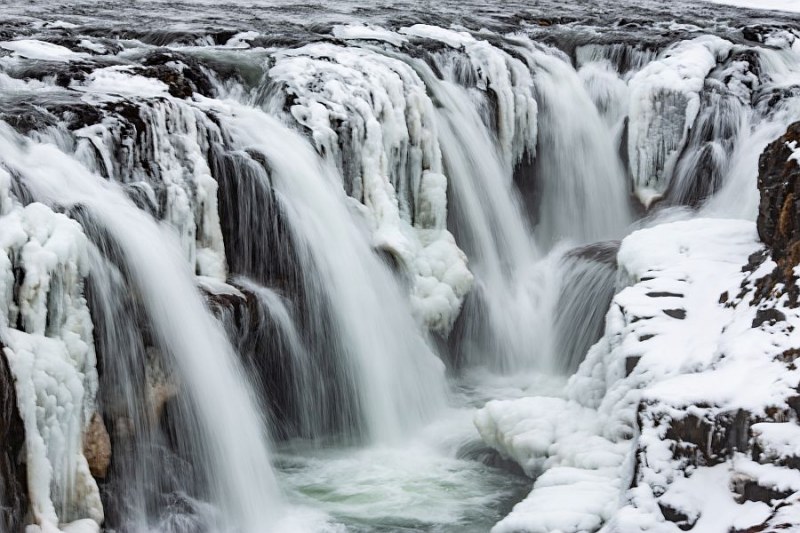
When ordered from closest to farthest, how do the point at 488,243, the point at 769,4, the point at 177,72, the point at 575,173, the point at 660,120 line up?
the point at 177,72 → the point at 488,243 → the point at 660,120 → the point at 575,173 → the point at 769,4

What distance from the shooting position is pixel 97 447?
16.4 feet

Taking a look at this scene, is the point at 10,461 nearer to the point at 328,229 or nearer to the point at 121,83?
the point at 328,229

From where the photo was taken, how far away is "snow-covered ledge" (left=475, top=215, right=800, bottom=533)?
172 inches

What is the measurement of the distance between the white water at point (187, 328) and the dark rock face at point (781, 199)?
3.01 metres

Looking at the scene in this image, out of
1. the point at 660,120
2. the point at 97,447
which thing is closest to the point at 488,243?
the point at 660,120

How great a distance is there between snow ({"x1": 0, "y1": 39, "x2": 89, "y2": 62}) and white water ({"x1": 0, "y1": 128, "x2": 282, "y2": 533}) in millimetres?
2478

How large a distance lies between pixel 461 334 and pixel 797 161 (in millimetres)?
3137

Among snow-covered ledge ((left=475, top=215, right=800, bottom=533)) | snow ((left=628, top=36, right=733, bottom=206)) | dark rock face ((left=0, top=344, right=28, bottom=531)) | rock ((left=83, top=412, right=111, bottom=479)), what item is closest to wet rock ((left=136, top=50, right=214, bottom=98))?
rock ((left=83, top=412, right=111, bottom=479))

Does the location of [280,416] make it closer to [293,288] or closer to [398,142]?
[293,288]

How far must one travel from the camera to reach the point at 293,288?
6781mm

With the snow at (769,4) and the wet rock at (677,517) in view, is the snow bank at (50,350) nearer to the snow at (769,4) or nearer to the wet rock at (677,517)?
the wet rock at (677,517)

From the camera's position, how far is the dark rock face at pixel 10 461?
4199 millimetres

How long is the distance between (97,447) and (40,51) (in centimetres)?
430

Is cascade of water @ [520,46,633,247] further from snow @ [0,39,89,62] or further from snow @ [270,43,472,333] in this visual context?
snow @ [0,39,89,62]
